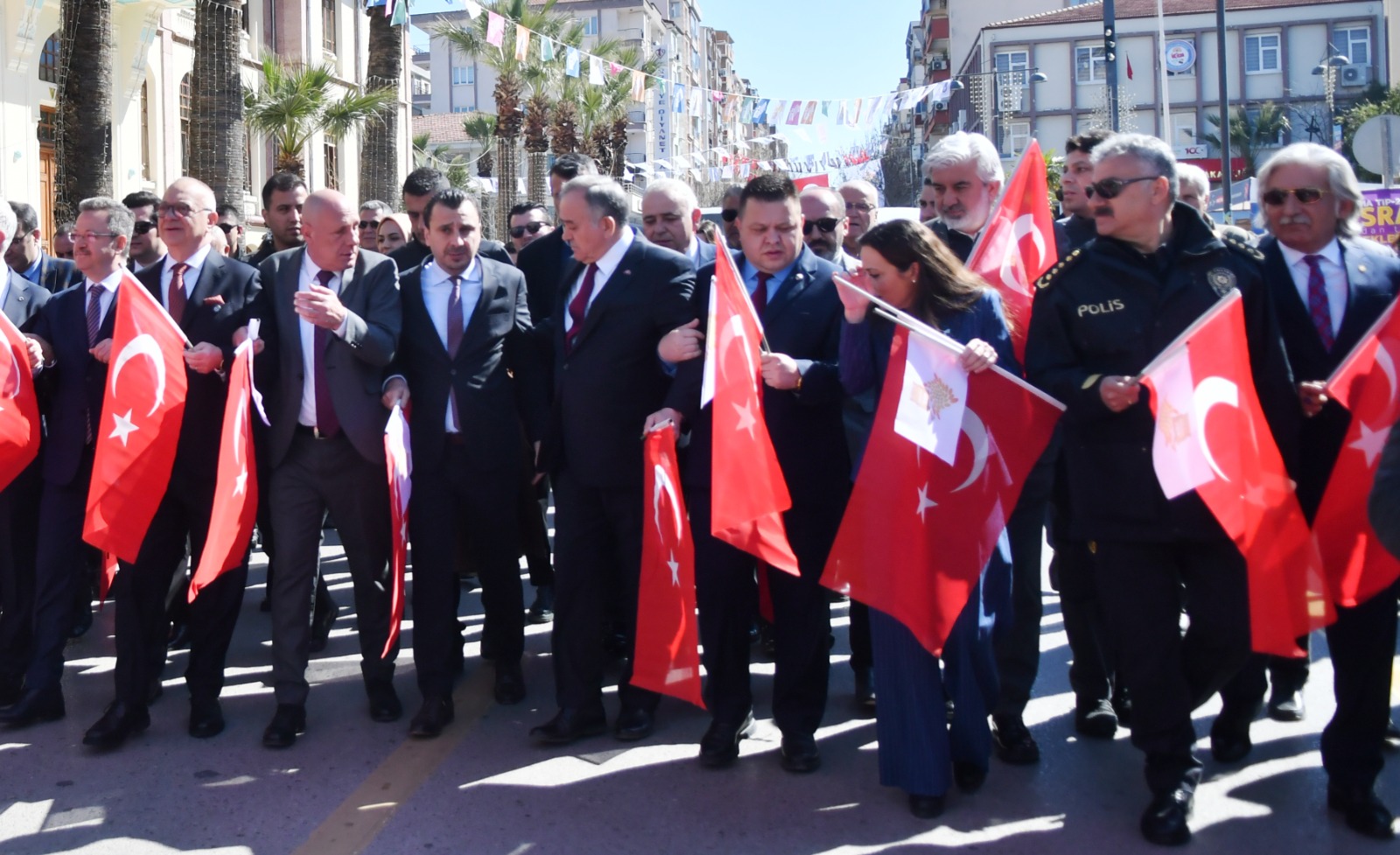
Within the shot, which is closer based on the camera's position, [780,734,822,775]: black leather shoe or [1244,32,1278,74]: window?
[780,734,822,775]: black leather shoe

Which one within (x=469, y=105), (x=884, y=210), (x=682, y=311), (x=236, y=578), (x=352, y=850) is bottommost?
(x=352, y=850)

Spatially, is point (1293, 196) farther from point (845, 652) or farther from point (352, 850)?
point (352, 850)

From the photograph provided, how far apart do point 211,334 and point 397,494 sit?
1.08 m

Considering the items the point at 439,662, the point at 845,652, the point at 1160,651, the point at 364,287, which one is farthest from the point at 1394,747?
the point at 364,287

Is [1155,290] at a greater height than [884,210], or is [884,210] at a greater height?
[884,210]

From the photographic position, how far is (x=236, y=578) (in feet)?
18.7

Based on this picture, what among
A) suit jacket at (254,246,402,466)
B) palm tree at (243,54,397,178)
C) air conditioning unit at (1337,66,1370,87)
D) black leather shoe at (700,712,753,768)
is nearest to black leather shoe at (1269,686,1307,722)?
black leather shoe at (700,712,753,768)

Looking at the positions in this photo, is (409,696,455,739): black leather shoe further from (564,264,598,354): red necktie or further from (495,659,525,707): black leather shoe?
(564,264,598,354): red necktie

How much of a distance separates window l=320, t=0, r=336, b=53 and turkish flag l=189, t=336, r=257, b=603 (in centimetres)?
3768

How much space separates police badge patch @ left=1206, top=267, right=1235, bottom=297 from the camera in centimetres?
430

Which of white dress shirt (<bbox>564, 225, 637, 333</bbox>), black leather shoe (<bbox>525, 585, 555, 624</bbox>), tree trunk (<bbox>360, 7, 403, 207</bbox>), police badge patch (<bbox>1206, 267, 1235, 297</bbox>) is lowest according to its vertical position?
black leather shoe (<bbox>525, 585, 555, 624</bbox>)

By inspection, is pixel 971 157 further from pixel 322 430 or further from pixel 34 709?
pixel 34 709

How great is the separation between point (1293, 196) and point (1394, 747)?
205 cm

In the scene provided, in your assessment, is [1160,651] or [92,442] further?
[92,442]
